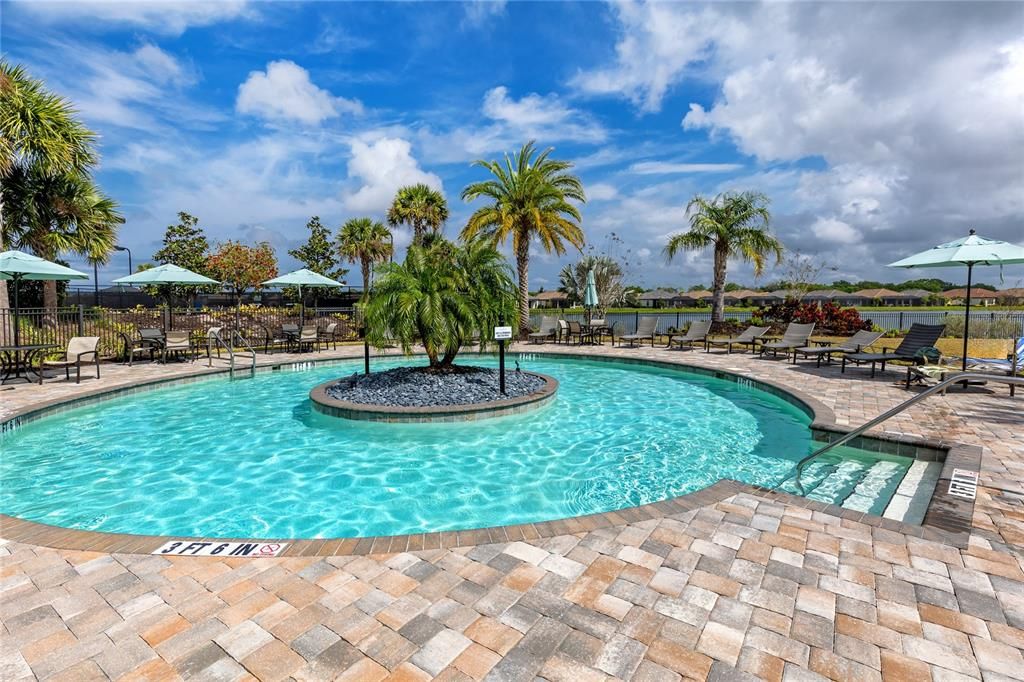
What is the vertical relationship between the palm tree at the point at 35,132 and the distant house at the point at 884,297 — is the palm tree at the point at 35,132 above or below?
above

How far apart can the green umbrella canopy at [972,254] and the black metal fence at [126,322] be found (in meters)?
17.7

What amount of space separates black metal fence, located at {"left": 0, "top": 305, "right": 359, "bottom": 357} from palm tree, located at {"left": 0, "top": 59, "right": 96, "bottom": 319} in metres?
1.05

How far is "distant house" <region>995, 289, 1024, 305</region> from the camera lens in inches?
1057

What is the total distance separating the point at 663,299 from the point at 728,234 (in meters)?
43.3

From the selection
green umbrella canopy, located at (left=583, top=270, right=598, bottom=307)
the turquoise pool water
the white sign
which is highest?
green umbrella canopy, located at (left=583, top=270, right=598, bottom=307)

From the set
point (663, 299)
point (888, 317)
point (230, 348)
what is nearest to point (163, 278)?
point (230, 348)

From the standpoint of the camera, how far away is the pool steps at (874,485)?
15.5 feet

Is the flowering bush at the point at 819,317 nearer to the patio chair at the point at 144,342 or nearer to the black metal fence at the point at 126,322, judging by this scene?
the black metal fence at the point at 126,322

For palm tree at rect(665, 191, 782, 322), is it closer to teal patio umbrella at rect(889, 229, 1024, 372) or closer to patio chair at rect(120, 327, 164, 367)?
teal patio umbrella at rect(889, 229, 1024, 372)

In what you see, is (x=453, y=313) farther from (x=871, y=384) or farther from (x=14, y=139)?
(x=14, y=139)

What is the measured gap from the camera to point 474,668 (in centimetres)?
233

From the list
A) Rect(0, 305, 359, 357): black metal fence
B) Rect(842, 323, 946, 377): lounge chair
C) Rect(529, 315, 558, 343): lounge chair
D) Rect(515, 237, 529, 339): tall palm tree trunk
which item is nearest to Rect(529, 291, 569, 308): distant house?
Rect(515, 237, 529, 339): tall palm tree trunk

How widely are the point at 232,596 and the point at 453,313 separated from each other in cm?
692

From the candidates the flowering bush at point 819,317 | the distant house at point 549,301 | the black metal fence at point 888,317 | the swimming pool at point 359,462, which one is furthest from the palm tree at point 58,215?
the distant house at point 549,301
